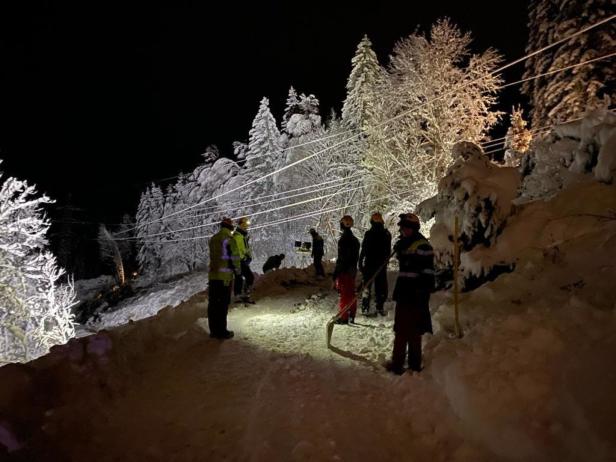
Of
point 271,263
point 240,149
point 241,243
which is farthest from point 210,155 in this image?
point 241,243

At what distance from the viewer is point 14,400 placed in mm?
4531

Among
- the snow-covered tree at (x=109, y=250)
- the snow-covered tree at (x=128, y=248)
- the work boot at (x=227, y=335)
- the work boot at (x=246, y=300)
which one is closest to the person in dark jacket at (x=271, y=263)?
the work boot at (x=246, y=300)

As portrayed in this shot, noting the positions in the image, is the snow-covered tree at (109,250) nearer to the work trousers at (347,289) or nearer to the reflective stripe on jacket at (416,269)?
the work trousers at (347,289)

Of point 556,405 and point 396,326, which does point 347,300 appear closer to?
point 396,326

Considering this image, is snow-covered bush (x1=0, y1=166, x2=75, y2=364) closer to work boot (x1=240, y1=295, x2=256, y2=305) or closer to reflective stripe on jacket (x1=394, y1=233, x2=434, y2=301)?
work boot (x1=240, y1=295, x2=256, y2=305)

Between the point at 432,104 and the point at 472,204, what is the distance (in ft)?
55.2

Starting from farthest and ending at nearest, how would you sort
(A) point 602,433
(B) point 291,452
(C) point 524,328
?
(C) point 524,328 < (B) point 291,452 < (A) point 602,433

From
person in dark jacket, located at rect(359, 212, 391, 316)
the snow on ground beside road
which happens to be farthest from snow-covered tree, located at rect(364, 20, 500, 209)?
the snow on ground beside road

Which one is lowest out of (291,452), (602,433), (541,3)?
(291,452)

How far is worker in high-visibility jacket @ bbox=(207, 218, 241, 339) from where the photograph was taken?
7.73 meters

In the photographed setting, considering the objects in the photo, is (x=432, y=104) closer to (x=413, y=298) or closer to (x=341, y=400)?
(x=413, y=298)

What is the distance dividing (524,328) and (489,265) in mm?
4067

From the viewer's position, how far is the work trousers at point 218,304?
7.80m

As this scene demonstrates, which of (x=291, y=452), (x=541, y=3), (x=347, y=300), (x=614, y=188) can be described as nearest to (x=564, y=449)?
(x=291, y=452)
